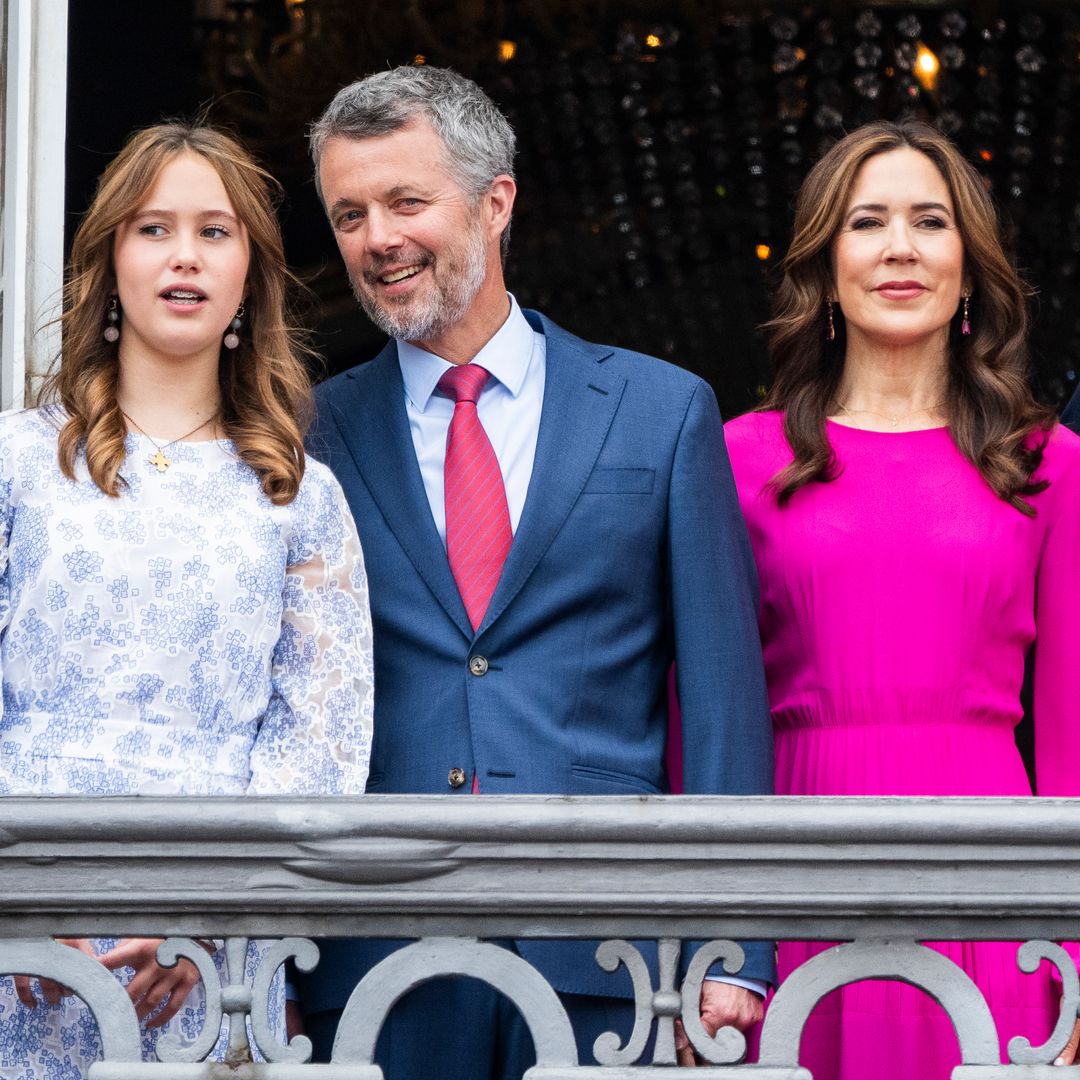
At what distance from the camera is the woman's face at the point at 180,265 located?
2.81 metres

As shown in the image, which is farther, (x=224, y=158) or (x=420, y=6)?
(x=420, y=6)

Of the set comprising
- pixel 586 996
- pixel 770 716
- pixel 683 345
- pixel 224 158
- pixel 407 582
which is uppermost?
pixel 683 345

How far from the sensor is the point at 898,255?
322 cm

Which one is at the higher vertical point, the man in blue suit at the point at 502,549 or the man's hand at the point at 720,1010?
the man in blue suit at the point at 502,549

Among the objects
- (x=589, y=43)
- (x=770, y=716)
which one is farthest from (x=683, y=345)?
(x=770, y=716)

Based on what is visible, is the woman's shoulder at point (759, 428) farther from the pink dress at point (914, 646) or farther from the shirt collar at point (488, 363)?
the shirt collar at point (488, 363)

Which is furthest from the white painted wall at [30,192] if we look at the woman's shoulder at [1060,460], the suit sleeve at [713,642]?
the woman's shoulder at [1060,460]

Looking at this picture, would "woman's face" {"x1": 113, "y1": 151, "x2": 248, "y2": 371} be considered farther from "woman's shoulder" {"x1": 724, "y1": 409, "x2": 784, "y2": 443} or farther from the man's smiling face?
"woman's shoulder" {"x1": 724, "y1": 409, "x2": 784, "y2": 443}

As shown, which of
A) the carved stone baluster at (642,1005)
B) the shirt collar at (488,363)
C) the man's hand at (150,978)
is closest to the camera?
the carved stone baluster at (642,1005)

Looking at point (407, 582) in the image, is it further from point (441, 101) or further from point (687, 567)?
point (441, 101)

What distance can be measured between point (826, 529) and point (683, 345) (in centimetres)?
487

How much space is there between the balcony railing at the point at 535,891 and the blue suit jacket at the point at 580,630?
515 millimetres

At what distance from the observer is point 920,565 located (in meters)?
3.04

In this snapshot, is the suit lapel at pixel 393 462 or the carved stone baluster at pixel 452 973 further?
the suit lapel at pixel 393 462
